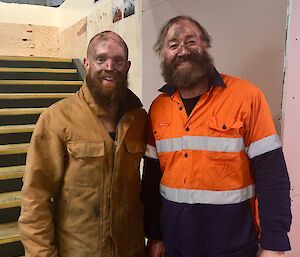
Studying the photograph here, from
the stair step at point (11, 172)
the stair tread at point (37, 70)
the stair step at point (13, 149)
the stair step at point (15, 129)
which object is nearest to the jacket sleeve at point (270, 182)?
the stair step at point (11, 172)

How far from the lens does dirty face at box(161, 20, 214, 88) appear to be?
4.25 feet

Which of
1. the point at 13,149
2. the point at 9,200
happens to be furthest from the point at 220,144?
the point at 13,149

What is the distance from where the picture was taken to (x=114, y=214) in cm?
135

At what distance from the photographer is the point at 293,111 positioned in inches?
54.6

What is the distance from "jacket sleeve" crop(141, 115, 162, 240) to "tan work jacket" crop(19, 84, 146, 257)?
0.07 meters

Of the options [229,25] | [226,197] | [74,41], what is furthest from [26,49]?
[226,197]

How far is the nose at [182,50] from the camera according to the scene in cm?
130

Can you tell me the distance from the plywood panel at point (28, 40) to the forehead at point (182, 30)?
14.5 feet

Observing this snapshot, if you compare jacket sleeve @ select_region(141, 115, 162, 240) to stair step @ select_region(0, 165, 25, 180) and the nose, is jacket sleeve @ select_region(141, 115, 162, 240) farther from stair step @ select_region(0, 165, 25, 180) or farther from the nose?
stair step @ select_region(0, 165, 25, 180)

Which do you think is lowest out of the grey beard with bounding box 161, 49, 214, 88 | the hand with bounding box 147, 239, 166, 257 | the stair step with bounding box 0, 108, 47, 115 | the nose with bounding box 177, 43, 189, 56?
the hand with bounding box 147, 239, 166, 257

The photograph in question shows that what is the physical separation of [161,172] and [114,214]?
261 mm

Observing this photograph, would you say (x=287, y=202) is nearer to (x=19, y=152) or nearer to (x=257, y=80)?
(x=257, y=80)

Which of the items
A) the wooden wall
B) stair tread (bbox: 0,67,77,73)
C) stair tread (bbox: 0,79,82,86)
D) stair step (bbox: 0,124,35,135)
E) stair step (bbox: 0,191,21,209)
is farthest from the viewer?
stair tread (bbox: 0,67,77,73)

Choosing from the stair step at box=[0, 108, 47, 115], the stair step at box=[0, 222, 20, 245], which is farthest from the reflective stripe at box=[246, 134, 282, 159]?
the stair step at box=[0, 108, 47, 115]
